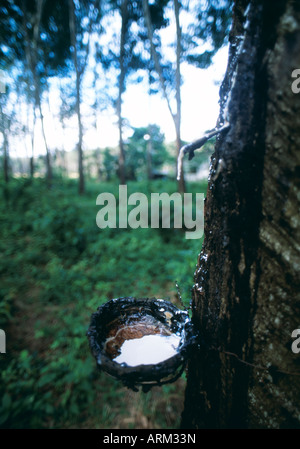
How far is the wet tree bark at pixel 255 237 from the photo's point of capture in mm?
769

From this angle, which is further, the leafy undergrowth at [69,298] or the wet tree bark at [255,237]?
the leafy undergrowth at [69,298]

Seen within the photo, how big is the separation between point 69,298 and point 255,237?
4210 millimetres

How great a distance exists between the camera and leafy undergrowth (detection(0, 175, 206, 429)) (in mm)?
2465

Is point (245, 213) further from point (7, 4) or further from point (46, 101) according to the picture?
point (46, 101)

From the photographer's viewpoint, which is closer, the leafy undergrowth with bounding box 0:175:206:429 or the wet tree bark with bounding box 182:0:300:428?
the wet tree bark with bounding box 182:0:300:428

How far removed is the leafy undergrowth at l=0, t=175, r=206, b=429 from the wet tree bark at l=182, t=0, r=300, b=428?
1.10m

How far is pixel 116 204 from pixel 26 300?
20.8 ft

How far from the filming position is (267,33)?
766 millimetres

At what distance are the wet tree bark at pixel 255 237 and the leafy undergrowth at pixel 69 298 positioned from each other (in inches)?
43.1

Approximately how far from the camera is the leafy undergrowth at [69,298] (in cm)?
246

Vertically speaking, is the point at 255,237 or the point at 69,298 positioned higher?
the point at 255,237

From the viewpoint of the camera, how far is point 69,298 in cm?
420

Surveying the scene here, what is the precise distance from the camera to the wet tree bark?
0.77 m

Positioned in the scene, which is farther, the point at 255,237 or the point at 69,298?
the point at 69,298
